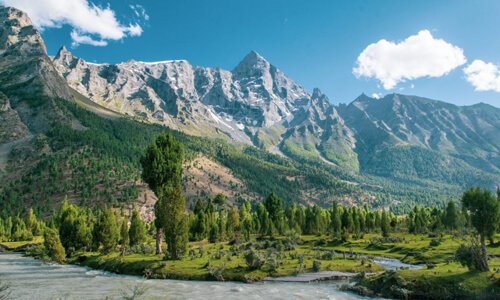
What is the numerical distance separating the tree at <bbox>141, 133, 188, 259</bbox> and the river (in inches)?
508

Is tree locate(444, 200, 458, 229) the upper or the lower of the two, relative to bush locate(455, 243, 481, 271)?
upper

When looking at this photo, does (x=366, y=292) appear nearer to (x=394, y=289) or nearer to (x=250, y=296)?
(x=394, y=289)

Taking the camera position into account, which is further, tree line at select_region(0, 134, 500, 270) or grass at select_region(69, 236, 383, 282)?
tree line at select_region(0, 134, 500, 270)

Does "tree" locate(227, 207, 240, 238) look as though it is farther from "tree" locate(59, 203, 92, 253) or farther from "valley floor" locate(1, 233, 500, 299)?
"tree" locate(59, 203, 92, 253)

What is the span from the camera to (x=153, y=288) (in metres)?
61.7

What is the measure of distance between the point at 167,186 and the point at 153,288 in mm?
31508

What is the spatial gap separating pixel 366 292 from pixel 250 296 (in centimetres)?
1853

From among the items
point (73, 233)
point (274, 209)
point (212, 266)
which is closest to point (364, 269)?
point (212, 266)

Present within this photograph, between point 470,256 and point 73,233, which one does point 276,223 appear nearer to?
point 73,233

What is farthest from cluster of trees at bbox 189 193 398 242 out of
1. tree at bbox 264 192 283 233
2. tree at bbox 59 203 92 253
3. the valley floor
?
tree at bbox 59 203 92 253

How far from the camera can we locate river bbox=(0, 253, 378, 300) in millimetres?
56219

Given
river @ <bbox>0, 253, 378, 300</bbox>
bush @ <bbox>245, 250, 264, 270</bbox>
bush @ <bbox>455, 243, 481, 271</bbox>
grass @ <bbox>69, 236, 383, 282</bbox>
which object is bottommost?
river @ <bbox>0, 253, 378, 300</bbox>

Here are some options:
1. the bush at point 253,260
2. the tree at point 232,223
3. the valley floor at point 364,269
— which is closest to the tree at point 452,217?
the valley floor at point 364,269

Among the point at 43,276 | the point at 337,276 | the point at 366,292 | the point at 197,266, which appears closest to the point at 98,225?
the point at 43,276
